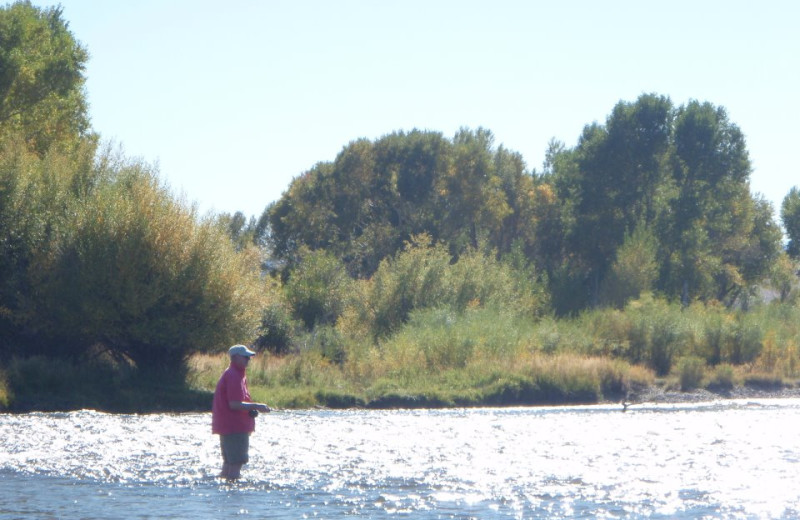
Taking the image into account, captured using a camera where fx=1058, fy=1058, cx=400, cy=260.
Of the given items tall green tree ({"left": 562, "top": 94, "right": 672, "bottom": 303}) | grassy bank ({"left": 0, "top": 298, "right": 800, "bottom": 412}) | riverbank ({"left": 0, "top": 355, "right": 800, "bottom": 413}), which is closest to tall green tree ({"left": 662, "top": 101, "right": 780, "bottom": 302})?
tall green tree ({"left": 562, "top": 94, "right": 672, "bottom": 303})

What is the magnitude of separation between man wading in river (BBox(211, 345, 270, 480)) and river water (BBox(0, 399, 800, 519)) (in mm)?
682

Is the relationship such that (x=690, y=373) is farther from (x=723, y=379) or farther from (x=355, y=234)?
(x=355, y=234)

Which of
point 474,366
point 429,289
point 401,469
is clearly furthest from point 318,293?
point 401,469

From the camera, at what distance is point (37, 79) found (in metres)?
40.5

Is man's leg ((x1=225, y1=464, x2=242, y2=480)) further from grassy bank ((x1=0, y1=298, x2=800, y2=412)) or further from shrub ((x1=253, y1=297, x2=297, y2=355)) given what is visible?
shrub ((x1=253, y1=297, x2=297, y2=355))

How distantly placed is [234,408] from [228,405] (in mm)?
143

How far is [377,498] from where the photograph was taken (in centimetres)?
1512

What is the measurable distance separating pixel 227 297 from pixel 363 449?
45.7ft

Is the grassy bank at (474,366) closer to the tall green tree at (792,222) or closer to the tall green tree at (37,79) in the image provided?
the tall green tree at (37,79)

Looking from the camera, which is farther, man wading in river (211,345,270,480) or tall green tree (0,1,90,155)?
tall green tree (0,1,90,155)

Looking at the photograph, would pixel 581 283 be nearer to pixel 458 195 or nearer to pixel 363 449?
pixel 458 195

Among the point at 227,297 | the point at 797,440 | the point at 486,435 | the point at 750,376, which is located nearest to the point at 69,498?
the point at 486,435

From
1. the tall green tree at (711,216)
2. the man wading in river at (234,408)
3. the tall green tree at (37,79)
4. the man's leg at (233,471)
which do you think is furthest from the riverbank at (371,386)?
the tall green tree at (711,216)

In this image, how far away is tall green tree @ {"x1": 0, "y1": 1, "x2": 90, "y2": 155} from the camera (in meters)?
38.2
